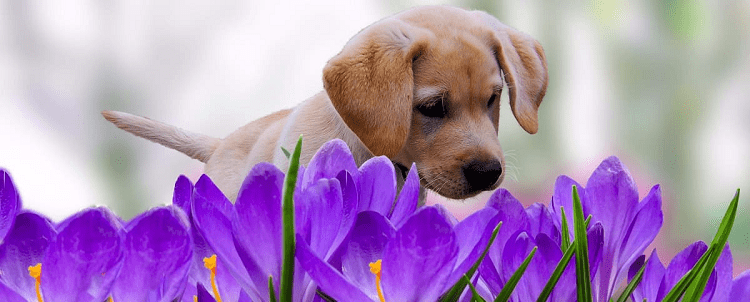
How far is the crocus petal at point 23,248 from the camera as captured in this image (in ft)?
0.77

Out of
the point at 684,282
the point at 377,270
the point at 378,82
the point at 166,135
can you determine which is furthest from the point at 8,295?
the point at 166,135

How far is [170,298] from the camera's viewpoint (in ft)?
0.73

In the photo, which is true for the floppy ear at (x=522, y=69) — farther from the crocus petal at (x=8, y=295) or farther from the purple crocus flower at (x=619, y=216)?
the crocus petal at (x=8, y=295)

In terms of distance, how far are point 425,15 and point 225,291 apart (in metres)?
0.79

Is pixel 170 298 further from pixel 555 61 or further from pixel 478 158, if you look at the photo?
pixel 555 61

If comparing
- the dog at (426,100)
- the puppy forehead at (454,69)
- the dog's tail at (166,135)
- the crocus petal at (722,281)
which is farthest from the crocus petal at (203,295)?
the dog's tail at (166,135)

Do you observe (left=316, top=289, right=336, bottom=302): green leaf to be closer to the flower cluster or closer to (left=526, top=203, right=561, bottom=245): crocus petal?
the flower cluster

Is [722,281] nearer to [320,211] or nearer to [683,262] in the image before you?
[683,262]

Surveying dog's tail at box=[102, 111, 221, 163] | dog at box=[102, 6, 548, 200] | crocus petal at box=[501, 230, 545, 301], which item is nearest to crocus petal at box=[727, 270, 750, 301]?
crocus petal at box=[501, 230, 545, 301]

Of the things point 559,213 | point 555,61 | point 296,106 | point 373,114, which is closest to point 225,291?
point 559,213

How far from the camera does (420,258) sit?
0.22 metres

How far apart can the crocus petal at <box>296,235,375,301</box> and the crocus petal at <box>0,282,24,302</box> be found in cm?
9

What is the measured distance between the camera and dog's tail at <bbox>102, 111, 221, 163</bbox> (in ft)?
3.72

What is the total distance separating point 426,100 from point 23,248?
0.70 meters
